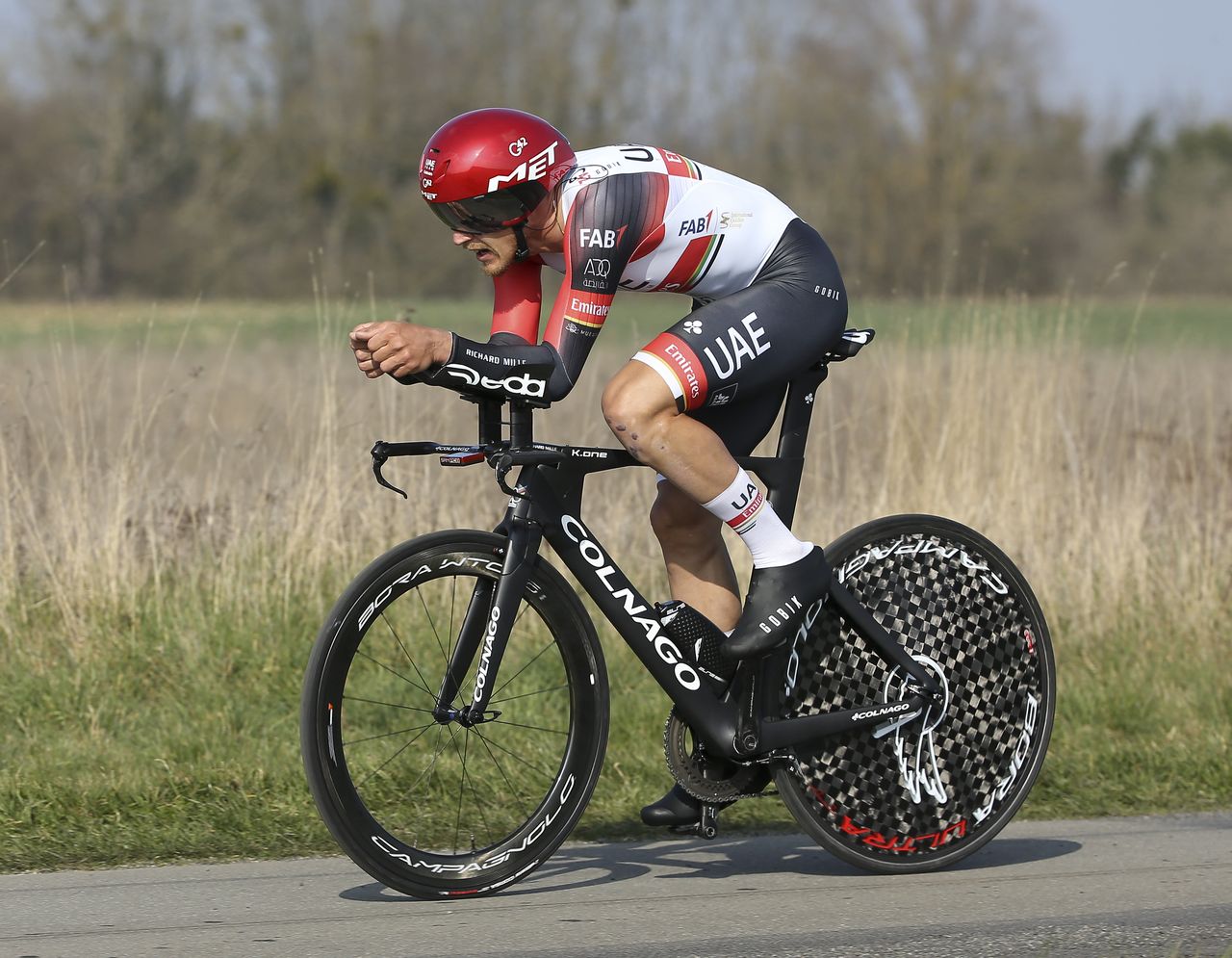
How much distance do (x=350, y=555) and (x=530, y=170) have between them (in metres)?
3.35

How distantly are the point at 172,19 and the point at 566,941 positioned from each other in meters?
47.4

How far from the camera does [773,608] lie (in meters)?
4.22

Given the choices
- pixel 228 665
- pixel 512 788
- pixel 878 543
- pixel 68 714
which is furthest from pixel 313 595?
pixel 878 543

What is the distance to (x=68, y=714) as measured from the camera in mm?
5773

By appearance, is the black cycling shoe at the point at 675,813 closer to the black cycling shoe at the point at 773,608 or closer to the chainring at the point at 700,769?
the chainring at the point at 700,769

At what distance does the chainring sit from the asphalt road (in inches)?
8.8

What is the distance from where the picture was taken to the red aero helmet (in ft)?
12.7

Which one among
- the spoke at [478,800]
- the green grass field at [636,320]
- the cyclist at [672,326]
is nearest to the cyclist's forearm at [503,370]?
the cyclist at [672,326]

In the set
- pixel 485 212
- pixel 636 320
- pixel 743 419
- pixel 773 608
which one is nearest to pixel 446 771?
pixel 773 608

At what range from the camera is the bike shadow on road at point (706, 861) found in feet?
14.0

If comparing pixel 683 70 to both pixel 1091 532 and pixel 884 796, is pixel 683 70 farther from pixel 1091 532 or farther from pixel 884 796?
pixel 884 796

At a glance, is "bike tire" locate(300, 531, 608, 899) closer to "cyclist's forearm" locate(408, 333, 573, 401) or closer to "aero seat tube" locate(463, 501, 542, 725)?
"aero seat tube" locate(463, 501, 542, 725)

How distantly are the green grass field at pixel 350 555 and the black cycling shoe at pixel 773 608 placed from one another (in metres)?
0.96

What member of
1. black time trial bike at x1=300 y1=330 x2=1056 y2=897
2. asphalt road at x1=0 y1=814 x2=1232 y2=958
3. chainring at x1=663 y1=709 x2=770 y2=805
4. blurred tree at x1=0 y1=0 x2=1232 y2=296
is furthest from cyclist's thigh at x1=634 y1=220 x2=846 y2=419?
blurred tree at x1=0 y1=0 x2=1232 y2=296
